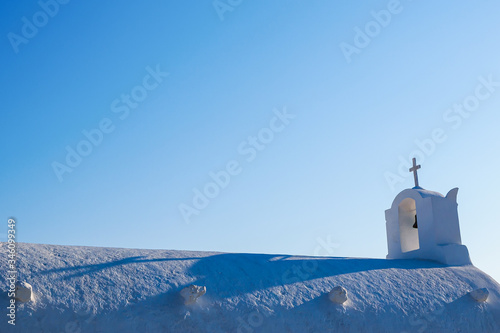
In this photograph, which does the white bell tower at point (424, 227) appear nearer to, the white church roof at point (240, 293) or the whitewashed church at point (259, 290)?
the whitewashed church at point (259, 290)

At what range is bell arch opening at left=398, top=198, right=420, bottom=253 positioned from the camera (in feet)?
38.4

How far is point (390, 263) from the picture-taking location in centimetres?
1027

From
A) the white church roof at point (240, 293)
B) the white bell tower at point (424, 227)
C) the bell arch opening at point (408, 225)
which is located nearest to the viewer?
the white church roof at point (240, 293)

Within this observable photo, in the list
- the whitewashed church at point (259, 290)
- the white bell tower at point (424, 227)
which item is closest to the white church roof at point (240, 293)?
the whitewashed church at point (259, 290)

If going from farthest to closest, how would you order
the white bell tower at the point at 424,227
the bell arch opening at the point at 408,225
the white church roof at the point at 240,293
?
the bell arch opening at the point at 408,225, the white bell tower at the point at 424,227, the white church roof at the point at 240,293

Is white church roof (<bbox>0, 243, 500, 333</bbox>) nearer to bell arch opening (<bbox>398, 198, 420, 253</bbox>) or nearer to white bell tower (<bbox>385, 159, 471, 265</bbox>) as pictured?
white bell tower (<bbox>385, 159, 471, 265</bbox>)

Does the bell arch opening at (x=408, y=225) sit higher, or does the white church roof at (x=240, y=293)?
the bell arch opening at (x=408, y=225)

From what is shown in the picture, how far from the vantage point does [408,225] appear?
11.8 m

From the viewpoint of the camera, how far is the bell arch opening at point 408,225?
1170 cm

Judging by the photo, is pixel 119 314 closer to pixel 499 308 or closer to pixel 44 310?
pixel 44 310

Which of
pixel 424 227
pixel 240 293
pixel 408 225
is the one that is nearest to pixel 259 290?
pixel 240 293

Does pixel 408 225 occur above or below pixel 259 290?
above

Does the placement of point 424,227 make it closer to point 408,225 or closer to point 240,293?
point 408,225

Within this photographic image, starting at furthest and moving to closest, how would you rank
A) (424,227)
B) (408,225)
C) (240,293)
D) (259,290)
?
1. (408,225)
2. (424,227)
3. (259,290)
4. (240,293)
